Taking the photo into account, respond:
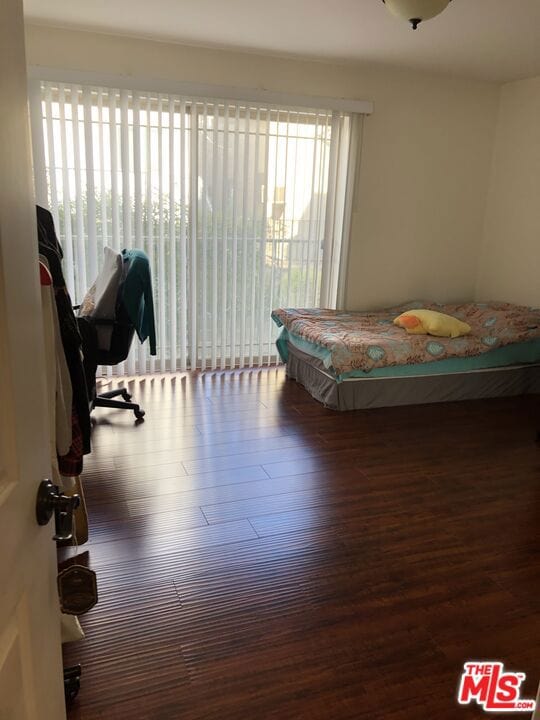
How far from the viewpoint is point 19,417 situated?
852 millimetres

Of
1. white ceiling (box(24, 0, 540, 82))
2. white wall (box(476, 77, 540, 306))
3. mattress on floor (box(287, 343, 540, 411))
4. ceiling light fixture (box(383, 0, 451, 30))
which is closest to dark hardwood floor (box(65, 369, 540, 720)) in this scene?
mattress on floor (box(287, 343, 540, 411))

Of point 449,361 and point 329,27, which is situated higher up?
point 329,27

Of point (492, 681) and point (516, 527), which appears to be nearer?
point (492, 681)

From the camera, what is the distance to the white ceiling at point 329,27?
338cm

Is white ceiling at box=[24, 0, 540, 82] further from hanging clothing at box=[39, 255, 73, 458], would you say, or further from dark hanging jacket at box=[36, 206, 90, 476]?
hanging clothing at box=[39, 255, 73, 458]

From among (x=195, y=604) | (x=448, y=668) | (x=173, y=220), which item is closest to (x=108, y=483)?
(x=195, y=604)

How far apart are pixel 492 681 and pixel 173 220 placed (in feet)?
12.5

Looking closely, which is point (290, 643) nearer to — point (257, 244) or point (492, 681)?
point (492, 681)

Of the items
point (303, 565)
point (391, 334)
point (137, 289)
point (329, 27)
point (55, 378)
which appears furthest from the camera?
point (391, 334)

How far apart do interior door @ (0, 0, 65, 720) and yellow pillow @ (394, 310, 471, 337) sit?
12.7ft

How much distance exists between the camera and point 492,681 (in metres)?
1.75

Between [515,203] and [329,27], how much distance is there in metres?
2.57

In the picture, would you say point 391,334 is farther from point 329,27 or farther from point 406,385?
point 329,27
